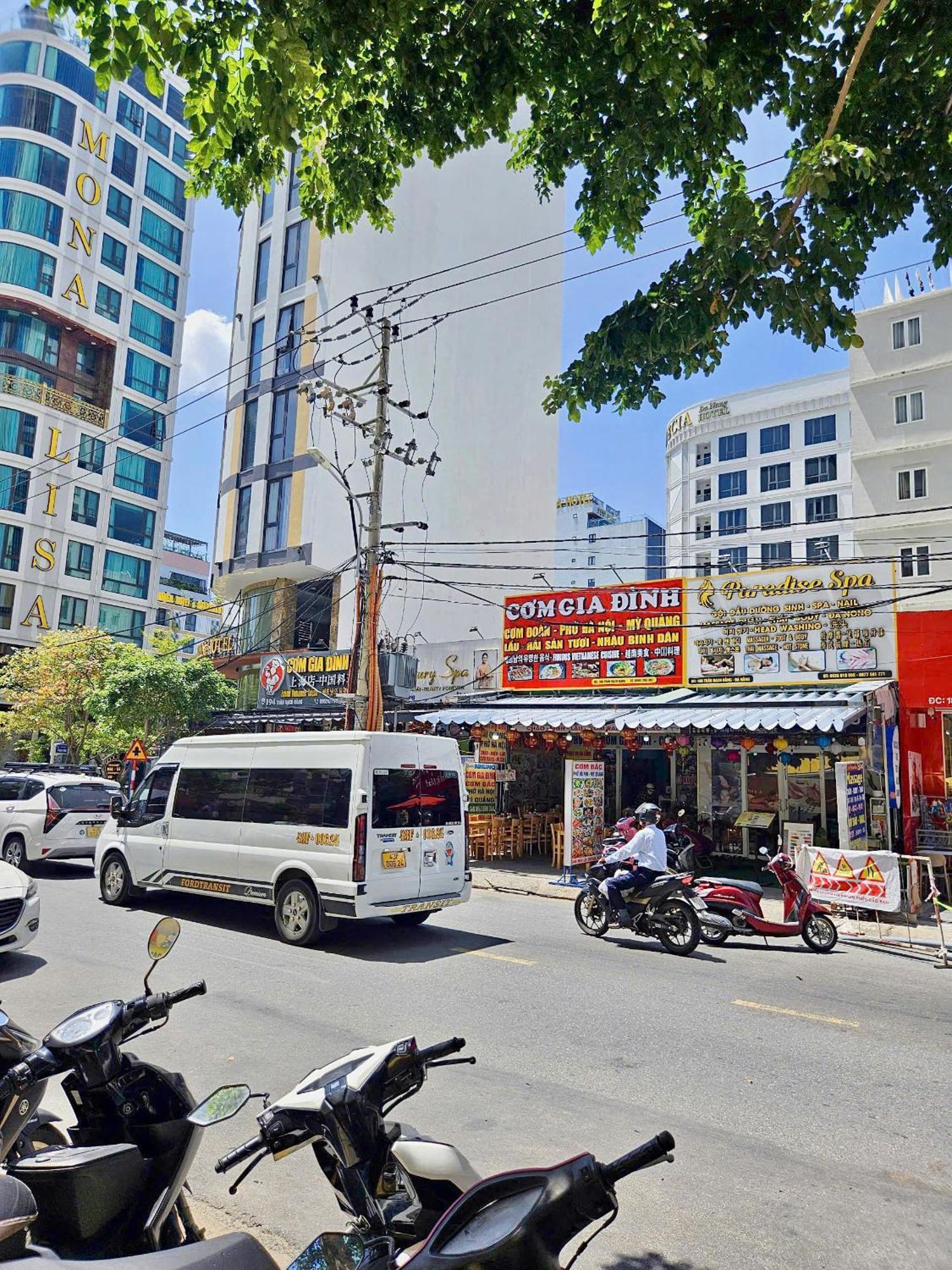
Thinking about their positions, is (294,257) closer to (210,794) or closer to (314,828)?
(210,794)

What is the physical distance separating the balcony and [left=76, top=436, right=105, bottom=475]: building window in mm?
934

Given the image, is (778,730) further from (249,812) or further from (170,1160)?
(170,1160)

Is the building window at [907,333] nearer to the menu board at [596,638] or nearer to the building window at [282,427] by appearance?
the menu board at [596,638]

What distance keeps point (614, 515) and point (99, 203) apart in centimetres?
4517

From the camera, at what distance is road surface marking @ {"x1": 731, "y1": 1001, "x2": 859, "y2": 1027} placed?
7.16 metres

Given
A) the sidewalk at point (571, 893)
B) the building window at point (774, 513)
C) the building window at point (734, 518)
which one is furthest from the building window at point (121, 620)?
the building window at point (774, 513)

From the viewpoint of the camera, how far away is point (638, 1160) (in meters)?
1.76

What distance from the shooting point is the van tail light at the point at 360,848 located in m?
9.36

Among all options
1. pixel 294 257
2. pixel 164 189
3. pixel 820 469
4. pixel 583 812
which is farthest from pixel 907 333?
pixel 164 189

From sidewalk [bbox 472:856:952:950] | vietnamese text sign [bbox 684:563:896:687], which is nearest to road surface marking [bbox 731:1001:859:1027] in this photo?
sidewalk [bbox 472:856:952:950]

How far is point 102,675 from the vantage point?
29984 mm

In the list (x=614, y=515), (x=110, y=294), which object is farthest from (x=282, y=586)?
(x=614, y=515)

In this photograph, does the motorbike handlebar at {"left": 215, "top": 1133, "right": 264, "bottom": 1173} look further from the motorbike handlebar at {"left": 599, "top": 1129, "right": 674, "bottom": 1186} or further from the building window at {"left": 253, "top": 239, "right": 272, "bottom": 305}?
the building window at {"left": 253, "top": 239, "right": 272, "bottom": 305}

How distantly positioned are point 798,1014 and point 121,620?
145 ft
